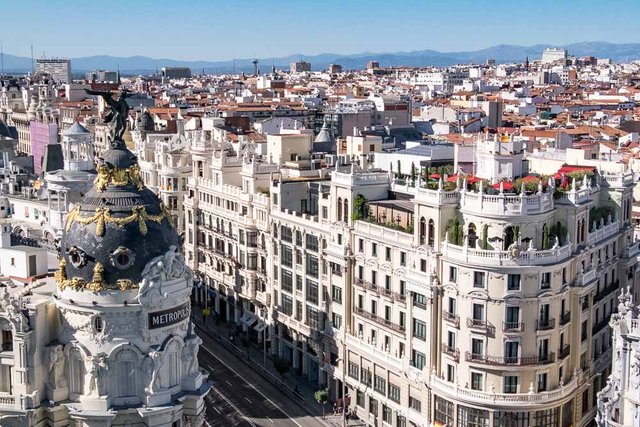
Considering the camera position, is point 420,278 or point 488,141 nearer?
point 420,278

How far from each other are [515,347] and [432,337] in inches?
314

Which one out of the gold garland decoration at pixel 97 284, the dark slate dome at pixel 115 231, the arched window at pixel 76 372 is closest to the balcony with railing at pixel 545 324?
the dark slate dome at pixel 115 231

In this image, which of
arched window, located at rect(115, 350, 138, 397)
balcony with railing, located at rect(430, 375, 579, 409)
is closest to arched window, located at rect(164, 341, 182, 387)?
arched window, located at rect(115, 350, 138, 397)

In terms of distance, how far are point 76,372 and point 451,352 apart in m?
35.5

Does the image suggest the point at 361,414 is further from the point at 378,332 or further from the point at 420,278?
the point at 420,278

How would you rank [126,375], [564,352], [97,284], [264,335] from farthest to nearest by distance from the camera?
1. [264,335]
2. [564,352]
3. [126,375]
4. [97,284]

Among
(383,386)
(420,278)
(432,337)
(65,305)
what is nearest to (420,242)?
(420,278)

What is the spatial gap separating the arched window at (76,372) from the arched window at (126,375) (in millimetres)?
2479

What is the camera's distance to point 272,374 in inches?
4437

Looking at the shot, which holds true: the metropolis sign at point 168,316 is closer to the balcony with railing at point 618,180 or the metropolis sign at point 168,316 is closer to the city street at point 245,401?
the city street at point 245,401

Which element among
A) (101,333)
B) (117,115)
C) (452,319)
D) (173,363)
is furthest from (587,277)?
(101,333)

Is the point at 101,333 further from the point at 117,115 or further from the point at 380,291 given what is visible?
the point at 380,291

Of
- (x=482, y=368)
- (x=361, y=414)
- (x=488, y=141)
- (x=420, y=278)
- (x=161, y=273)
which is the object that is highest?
(x=488, y=141)

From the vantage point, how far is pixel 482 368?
3260 inches
